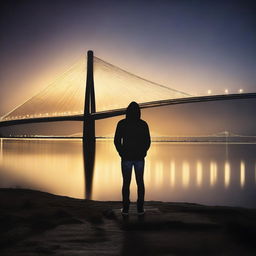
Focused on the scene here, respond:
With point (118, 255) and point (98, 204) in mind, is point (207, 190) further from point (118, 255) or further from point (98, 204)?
point (118, 255)

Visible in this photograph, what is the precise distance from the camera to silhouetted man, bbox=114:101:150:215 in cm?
372

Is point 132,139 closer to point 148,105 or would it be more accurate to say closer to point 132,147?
point 132,147

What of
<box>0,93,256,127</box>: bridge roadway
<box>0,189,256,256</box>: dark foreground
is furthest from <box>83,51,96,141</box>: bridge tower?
<box>0,189,256,256</box>: dark foreground

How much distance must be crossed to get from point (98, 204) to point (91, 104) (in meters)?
29.7

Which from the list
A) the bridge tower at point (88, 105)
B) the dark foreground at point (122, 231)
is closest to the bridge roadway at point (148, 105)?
the bridge tower at point (88, 105)

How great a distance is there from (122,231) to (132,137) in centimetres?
111

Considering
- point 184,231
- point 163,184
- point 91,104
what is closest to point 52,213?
point 184,231

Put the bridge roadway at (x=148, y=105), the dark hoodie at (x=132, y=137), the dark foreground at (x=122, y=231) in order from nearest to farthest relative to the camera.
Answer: the dark foreground at (x=122, y=231)
the dark hoodie at (x=132, y=137)
the bridge roadway at (x=148, y=105)

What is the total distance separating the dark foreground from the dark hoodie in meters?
0.67

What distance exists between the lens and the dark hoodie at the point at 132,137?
3.71 m

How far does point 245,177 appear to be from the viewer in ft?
33.9

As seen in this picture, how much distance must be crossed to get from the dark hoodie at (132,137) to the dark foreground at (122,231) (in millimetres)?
668

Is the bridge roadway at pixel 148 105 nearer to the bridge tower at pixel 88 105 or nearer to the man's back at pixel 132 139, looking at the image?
the bridge tower at pixel 88 105

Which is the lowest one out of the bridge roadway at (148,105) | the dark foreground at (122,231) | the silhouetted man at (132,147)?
the dark foreground at (122,231)
